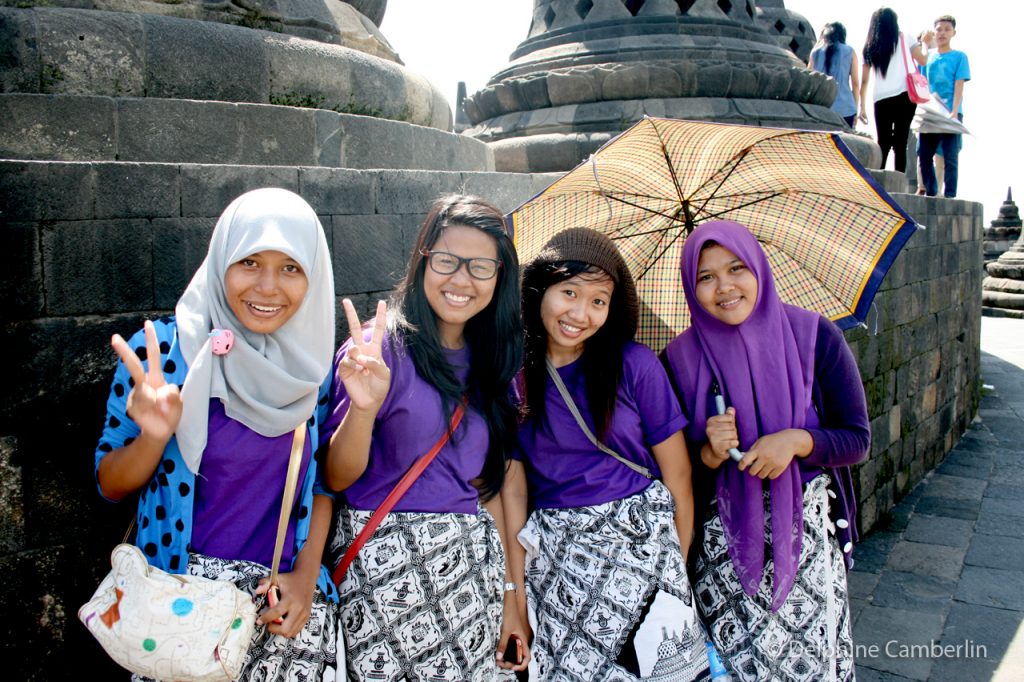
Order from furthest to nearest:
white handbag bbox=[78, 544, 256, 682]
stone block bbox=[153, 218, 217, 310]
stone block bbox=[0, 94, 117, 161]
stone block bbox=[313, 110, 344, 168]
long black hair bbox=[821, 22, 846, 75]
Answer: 1. long black hair bbox=[821, 22, 846, 75]
2. stone block bbox=[313, 110, 344, 168]
3. stone block bbox=[0, 94, 117, 161]
4. stone block bbox=[153, 218, 217, 310]
5. white handbag bbox=[78, 544, 256, 682]

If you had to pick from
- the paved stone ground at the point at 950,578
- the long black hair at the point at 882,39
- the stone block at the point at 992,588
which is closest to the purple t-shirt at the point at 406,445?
the paved stone ground at the point at 950,578

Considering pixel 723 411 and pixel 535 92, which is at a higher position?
pixel 535 92

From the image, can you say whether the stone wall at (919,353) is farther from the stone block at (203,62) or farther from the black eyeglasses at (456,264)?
the stone block at (203,62)

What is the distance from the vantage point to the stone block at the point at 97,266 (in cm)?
246

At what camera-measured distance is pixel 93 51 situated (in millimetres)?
3154

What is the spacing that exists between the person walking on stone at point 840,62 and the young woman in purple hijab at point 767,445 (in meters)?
8.52

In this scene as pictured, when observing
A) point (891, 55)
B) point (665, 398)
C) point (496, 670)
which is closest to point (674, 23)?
point (891, 55)

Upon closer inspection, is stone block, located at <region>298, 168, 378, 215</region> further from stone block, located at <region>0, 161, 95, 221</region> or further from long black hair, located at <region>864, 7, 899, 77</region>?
long black hair, located at <region>864, 7, 899, 77</region>

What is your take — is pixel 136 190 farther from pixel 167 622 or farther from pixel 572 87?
pixel 572 87

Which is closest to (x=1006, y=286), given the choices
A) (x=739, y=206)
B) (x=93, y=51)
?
(x=739, y=206)

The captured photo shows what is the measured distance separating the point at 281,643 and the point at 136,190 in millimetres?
1482

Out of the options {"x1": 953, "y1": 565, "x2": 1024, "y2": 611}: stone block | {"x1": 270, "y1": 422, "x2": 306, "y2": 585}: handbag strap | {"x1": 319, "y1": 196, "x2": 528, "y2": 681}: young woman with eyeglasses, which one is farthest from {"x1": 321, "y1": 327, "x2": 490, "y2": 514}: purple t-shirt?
{"x1": 953, "y1": 565, "x2": 1024, "y2": 611}: stone block

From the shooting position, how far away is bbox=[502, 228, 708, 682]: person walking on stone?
236cm

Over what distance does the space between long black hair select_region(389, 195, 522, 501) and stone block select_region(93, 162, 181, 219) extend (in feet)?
2.83
